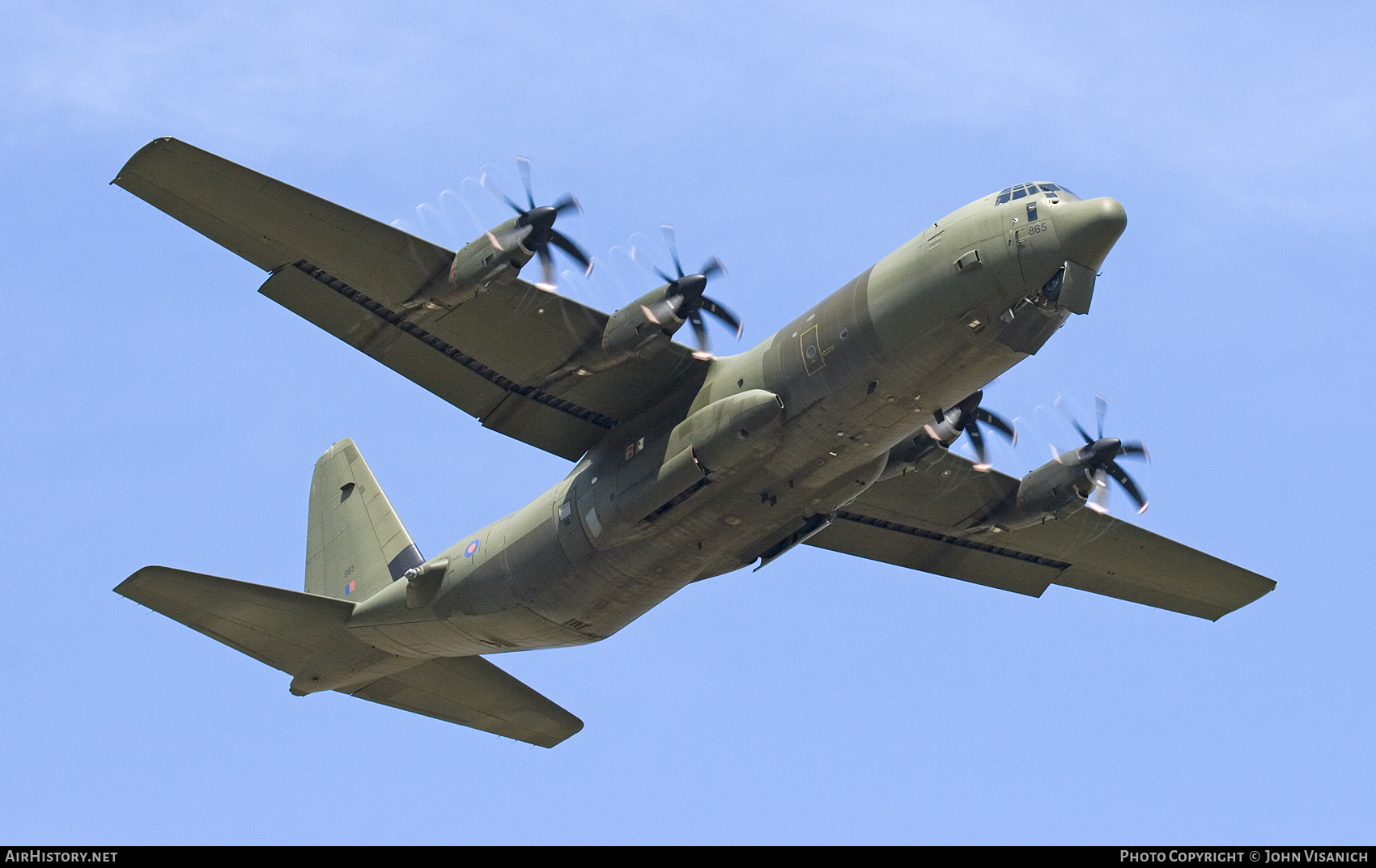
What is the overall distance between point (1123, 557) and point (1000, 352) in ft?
38.6

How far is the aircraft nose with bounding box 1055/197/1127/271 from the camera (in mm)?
27359

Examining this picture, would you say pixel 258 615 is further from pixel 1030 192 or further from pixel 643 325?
pixel 1030 192

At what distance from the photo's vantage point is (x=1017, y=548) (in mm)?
38438

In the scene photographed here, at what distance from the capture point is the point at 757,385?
30.2 m

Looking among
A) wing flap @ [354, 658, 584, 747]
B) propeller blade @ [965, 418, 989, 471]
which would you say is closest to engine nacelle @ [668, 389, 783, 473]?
propeller blade @ [965, 418, 989, 471]

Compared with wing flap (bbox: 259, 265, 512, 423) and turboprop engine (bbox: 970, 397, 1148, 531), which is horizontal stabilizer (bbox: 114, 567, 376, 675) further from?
turboprop engine (bbox: 970, 397, 1148, 531)

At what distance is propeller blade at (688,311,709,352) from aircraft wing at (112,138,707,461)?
1381mm

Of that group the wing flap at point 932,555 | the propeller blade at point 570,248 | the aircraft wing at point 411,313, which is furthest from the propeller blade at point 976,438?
the propeller blade at point 570,248

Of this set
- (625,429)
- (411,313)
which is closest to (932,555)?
(625,429)

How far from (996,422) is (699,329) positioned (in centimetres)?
657

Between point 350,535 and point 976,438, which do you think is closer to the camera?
point 976,438
